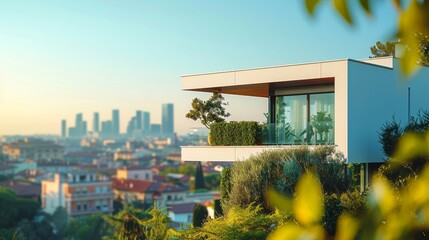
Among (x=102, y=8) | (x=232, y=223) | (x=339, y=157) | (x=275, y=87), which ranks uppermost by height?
(x=102, y=8)

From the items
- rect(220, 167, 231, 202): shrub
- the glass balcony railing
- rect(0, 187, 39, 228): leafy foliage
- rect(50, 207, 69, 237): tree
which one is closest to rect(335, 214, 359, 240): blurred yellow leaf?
the glass balcony railing

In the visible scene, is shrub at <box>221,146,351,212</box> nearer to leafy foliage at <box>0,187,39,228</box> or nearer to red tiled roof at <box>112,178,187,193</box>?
leafy foliage at <box>0,187,39,228</box>

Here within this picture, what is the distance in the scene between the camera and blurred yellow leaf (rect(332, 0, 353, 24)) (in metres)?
0.96

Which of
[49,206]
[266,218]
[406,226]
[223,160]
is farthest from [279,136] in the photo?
[49,206]

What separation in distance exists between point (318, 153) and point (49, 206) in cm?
12470

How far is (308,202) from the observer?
98cm

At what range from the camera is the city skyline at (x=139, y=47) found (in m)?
24.1

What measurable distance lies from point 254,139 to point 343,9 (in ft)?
61.7

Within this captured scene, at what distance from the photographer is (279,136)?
19312 mm

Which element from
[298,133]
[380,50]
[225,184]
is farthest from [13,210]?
[298,133]

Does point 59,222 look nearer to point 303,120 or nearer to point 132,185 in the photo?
point 132,185

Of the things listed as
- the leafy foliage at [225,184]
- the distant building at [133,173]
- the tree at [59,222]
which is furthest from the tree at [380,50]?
the distant building at [133,173]

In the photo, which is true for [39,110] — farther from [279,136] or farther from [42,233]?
[279,136]

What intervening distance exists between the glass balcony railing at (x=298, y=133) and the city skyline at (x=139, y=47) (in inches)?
64.0
